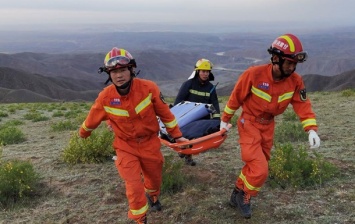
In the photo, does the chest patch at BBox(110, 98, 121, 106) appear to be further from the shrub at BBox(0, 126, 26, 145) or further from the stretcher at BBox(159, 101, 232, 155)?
the shrub at BBox(0, 126, 26, 145)

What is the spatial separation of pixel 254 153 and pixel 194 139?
3.51 feet

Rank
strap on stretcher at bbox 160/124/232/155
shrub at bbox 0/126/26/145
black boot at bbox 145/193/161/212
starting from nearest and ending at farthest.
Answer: strap on stretcher at bbox 160/124/232/155, black boot at bbox 145/193/161/212, shrub at bbox 0/126/26/145

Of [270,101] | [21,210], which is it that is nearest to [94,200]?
[21,210]

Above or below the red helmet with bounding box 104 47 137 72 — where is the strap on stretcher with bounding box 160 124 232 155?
below

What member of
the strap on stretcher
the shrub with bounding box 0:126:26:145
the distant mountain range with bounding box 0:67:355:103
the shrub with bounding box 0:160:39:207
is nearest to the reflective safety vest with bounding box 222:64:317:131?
the strap on stretcher

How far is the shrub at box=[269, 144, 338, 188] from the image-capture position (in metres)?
5.91

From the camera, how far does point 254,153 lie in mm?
4906

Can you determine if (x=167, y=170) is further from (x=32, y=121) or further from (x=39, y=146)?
(x=32, y=121)

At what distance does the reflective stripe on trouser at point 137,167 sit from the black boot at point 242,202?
1.13 metres

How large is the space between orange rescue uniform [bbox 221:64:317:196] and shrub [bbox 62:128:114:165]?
3.44 m

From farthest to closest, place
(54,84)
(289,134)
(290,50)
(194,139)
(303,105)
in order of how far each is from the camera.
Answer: (54,84)
(289,134)
(194,139)
(303,105)
(290,50)

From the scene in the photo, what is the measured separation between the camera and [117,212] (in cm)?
551

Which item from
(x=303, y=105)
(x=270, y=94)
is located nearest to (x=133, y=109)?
(x=270, y=94)

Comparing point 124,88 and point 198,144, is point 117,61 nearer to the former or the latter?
point 124,88
